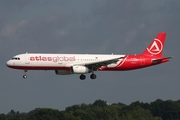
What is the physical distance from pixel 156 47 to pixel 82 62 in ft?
58.3

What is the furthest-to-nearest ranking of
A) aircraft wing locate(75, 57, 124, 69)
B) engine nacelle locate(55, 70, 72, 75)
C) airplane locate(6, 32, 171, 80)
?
engine nacelle locate(55, 70, 72, 75) < aircraft wing locate(75, 57, 124, 69) < airplane locate(6, 32, 171, 80)

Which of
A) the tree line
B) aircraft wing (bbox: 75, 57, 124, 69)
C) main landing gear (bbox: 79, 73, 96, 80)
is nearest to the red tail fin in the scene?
aircraft wing (bbox: 75, 57, 124, 69)

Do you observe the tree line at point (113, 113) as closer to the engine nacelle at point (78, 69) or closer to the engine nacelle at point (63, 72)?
the engine nacelle at point (63, 72)

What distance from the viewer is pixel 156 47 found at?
113 m

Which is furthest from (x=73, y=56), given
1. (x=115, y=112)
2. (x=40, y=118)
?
(x=115, y=112)

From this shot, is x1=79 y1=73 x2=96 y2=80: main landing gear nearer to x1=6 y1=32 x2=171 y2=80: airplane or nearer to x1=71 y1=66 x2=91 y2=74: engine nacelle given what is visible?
x1=6 y1=32 x2=171 y2=80: airplane

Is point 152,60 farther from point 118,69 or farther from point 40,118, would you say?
point 40,118

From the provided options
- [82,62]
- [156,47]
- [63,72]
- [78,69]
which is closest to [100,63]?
[82,62]

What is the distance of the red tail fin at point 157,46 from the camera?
365 ft

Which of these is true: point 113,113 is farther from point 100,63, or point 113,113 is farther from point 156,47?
point 100,63

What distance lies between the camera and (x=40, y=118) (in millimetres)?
164000

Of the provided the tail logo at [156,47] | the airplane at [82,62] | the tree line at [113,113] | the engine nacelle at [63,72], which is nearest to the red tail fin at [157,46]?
the tail logo at [156,47]

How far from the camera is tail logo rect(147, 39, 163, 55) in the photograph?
11182 cm

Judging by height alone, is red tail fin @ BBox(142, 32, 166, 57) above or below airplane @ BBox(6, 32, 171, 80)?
above
